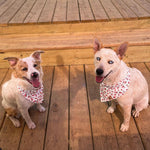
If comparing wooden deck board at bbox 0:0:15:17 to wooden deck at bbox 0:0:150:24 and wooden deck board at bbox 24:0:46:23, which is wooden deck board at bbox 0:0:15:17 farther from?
wooden deck board at bbox 24:0:46:23

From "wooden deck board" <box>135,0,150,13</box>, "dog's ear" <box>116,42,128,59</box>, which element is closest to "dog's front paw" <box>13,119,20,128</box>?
"dog's ear" <box>116,42,128,59</box>

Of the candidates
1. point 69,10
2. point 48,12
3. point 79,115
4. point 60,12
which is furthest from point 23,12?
point 79,115

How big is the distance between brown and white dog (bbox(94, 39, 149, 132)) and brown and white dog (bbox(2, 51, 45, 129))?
87cm

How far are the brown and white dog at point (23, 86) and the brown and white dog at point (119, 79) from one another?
0.87m

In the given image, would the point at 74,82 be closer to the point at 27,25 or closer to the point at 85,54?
the point at 85,54

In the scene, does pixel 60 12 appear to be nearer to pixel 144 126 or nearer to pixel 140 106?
pixel 140 106

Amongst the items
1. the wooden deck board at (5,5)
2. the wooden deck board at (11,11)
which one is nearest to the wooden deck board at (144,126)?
the wooden deck board at (11,11)

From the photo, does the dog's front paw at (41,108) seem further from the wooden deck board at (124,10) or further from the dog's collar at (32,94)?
the wooden deck board at (124,10)

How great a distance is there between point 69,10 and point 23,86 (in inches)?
123

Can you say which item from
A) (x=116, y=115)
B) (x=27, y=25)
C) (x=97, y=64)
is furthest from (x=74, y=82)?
(x=27, y=25)

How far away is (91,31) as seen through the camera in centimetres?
371

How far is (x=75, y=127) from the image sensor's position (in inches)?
91.4

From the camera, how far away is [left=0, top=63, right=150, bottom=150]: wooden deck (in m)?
2.09

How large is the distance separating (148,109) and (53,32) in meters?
2.89
